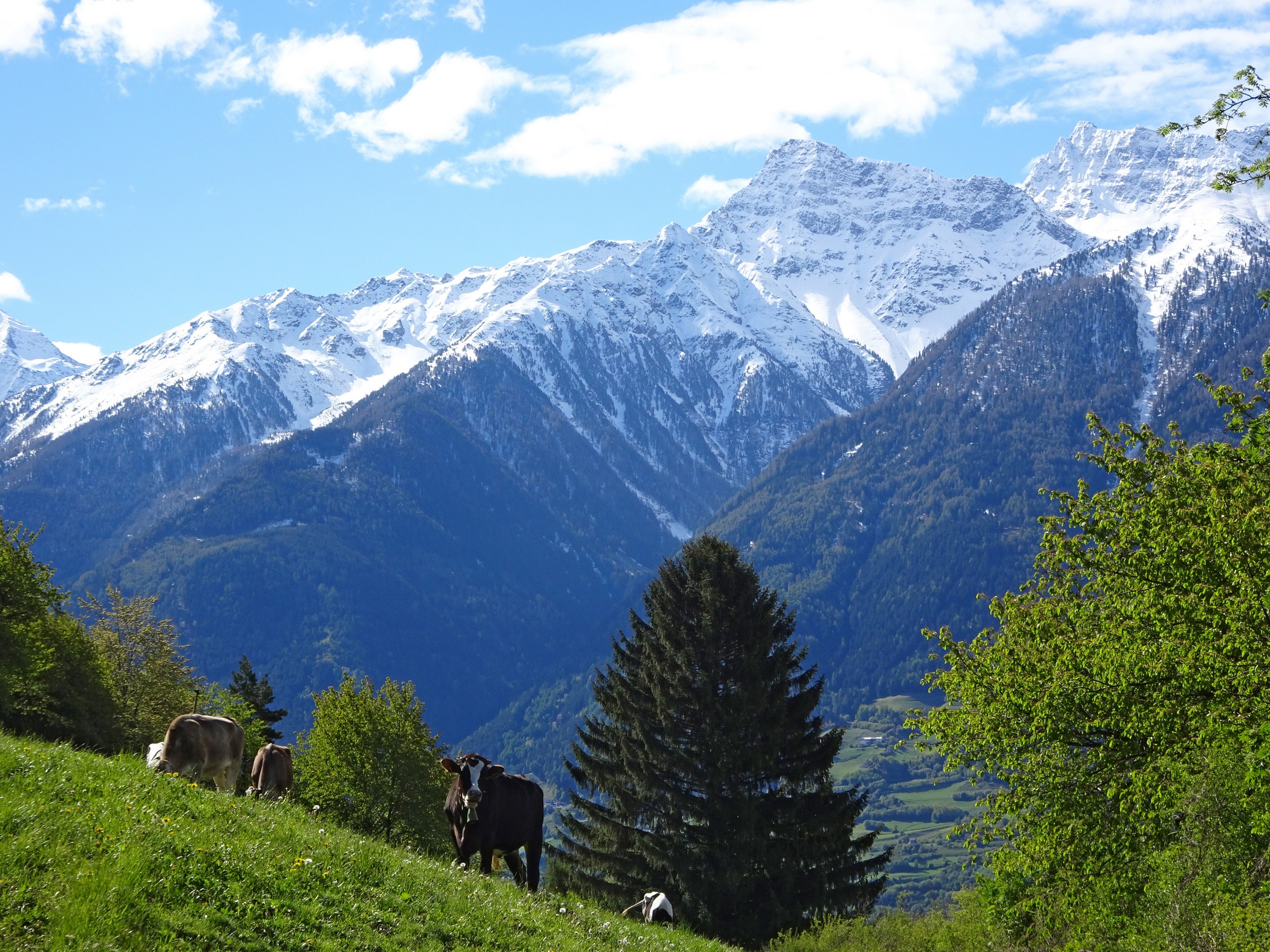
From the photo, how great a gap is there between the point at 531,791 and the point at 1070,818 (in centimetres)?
1305

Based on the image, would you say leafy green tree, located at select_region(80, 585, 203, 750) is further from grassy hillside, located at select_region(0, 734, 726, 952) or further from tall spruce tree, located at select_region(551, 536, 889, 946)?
grassy hillside, located at select_region(0, 734, 726, 952)

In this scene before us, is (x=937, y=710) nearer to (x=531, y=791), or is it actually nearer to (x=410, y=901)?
(x=531, y=791)

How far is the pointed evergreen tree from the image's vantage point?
261 feet

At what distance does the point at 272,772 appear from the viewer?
27.2 m

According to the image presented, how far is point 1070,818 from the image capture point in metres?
25.1

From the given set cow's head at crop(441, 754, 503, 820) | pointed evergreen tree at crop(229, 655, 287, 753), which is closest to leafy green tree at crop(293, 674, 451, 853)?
pointed evergreen tree at crop(229, 655, 287, 753)

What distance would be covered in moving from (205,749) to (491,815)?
6.25 metres

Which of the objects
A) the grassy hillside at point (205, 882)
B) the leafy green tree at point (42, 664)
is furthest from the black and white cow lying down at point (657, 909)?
the leafy green tree at point (42, 664)

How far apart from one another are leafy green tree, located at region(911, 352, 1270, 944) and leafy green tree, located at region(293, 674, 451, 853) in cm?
3355

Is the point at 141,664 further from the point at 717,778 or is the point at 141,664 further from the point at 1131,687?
the point at 1131,687

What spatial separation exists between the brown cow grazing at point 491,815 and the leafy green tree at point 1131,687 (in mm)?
11448

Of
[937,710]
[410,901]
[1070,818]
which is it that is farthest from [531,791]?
[1070,818]

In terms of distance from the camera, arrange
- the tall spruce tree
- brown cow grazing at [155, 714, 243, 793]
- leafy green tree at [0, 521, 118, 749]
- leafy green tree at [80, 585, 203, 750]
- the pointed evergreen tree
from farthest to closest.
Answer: the pointed evergreen tree, leafy green tree at [80, 585, 203, 750], leafy green tree at [0, 521, 118, 749], the tall spruce tree, brown cow grazing at [155, 714, 243, 793]

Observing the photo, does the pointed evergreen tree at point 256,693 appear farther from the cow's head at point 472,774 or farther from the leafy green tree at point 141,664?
the cow's head at point 472,774
